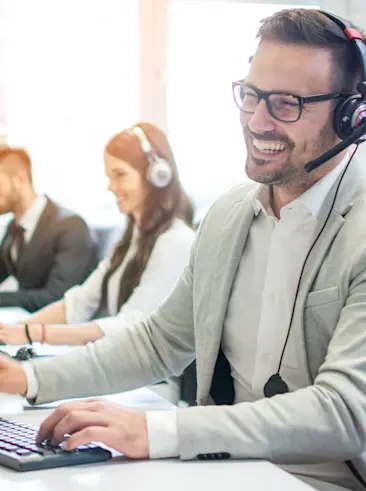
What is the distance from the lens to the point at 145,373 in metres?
1.56

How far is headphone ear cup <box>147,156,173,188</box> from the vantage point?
8.99 feet

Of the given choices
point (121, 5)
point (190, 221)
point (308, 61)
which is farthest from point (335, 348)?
point (121, 5)

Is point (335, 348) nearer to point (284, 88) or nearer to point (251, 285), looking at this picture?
point (251, 285)

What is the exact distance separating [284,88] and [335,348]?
1.50ft

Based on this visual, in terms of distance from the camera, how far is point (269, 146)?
144cm

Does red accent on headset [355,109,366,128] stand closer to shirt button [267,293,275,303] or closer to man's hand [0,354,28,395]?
shirt button [267,293,275,303]

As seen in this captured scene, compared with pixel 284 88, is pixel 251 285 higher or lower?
lower

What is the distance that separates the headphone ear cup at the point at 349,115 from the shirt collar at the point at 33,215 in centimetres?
243

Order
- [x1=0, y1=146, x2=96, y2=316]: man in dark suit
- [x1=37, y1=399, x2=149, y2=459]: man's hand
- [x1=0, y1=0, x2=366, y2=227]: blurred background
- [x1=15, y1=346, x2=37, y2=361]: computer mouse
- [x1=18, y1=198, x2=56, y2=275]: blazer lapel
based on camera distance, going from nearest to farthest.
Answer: [x1=37, y1=399, x2=149, y2=459]: man's hand
[x1=15, y1=346, x2=37, y2=361]: computer mouse
[x1=0, y1=146, x2=96, y2=316]: man in dark suit
[x1=18, y1=198, x2=56, y2=275]: blazer lapel
[x1=0, y1=0, x2=366, y2=227]: blurred background

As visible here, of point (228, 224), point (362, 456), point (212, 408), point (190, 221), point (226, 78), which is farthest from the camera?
point (226, 78)

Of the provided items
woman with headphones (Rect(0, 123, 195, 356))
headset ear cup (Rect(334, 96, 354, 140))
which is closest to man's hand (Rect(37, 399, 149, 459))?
headset ear cup (Rect(334, 96, 354, 140))

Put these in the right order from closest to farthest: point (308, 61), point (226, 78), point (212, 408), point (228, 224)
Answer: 1. point (212, 408)
2. point (308, 61)
3. point (228, 224)
4. point (226, 78)

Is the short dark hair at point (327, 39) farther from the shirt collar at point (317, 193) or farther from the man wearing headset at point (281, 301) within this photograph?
the shirt collar at point (317, 193)

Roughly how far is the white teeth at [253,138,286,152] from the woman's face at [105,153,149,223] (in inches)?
52.0
